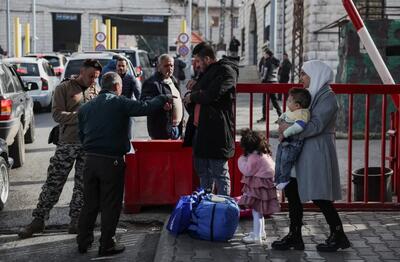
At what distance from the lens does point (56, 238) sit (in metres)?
7.00

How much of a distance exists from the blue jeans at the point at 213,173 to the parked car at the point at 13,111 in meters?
4.28

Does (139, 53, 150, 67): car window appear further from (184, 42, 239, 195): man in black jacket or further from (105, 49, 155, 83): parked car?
(184, 42, 239, 195): man in black jacket

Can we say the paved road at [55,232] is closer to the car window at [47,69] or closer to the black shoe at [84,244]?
the black shoe at [84,244]

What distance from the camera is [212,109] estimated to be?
6.56m

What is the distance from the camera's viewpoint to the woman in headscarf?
19.2ft

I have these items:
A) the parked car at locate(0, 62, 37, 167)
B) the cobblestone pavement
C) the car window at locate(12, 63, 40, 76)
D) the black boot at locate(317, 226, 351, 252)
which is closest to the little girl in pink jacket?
the cobblestone pavement

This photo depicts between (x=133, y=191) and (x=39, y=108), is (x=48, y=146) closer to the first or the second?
(x=133, y=191)

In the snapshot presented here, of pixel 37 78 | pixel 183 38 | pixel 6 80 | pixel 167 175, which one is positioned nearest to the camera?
pixel 167 175

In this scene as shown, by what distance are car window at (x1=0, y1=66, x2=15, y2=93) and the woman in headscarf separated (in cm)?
605

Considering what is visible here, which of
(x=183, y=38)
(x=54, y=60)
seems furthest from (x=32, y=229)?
(x=183, y=38)

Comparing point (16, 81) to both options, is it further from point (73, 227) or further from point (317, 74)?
point (317, 74)

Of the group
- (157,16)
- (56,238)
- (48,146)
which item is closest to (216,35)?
(157,16)

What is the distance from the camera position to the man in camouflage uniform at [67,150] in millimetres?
7109

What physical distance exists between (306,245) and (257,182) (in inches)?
27.6
